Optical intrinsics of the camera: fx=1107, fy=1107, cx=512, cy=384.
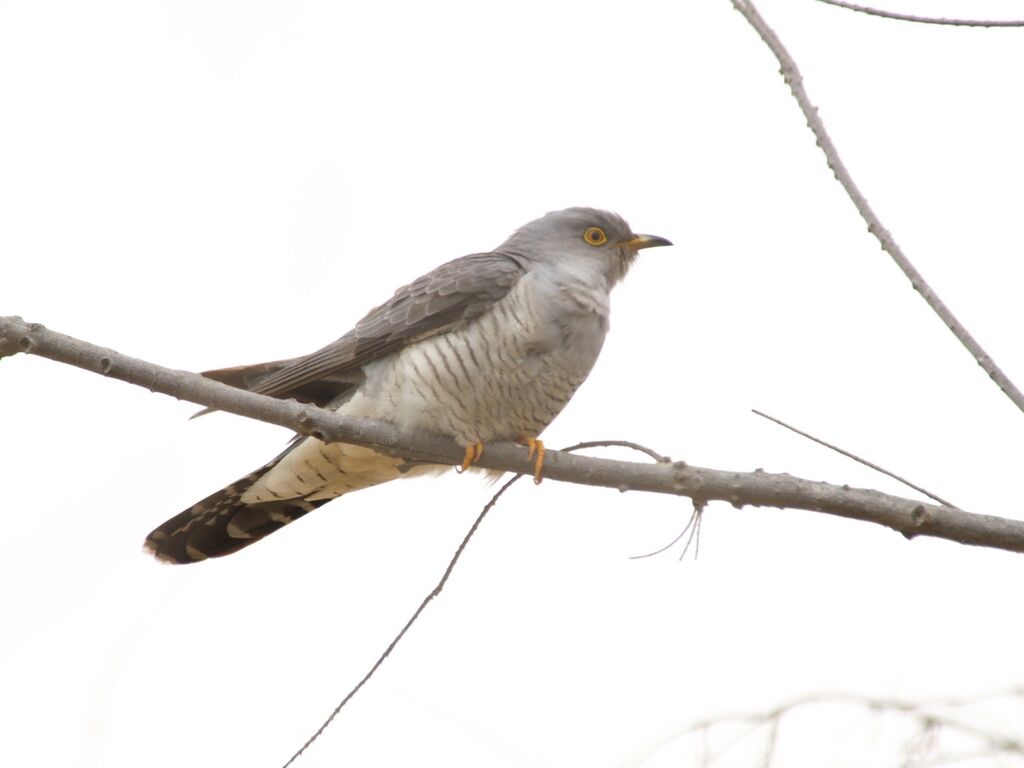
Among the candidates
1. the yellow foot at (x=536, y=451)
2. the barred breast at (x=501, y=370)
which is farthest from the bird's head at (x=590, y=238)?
the yellow foot at (x=536, y=451)

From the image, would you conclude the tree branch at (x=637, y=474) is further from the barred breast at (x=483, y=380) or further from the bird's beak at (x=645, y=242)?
the bird's beak at (x=645, y=242)

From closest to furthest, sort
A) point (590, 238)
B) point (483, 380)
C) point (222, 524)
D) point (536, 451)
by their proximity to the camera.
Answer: point (536, 451)
point (483, 380)
point (222, 524)
point (590, 238)

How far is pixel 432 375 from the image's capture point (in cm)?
378

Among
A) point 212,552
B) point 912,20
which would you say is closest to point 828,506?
point 912,20

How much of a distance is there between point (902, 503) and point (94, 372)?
191cm

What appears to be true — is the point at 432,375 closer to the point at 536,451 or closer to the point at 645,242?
the point at 536,451

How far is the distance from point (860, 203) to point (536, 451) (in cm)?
137

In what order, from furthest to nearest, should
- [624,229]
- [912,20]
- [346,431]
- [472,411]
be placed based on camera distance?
[624,229] → [472,411] → [346,431] → [912,20]

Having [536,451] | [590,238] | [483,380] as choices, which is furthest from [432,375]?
[590,238]

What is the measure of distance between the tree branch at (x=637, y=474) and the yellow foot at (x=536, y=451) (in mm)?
62

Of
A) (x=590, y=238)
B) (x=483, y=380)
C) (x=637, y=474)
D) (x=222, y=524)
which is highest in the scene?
(x=590, y=238)

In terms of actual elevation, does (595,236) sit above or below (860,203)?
above

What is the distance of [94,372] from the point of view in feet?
8.83

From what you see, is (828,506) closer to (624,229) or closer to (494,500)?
(494,500)
